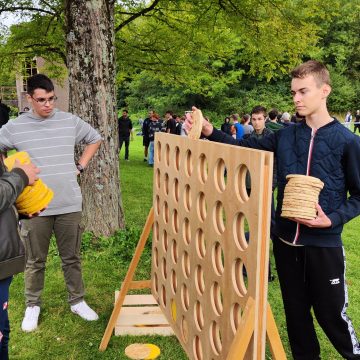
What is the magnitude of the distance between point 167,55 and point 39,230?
8.38 m

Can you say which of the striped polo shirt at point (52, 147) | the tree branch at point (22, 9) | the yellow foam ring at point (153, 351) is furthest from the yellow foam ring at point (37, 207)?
the tree branch at point (22, 9)

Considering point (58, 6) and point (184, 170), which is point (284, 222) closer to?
point (184, 170)

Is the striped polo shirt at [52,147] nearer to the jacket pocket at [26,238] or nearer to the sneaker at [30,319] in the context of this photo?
the jacket pocket at [26,238]

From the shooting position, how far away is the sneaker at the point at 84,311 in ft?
12.6

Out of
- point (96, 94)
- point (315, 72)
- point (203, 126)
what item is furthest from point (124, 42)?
point (315, 72)

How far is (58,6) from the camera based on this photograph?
9781 millimetres

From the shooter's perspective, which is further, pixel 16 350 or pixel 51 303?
pixel 51 303

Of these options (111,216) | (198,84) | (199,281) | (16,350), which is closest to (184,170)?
(199,281)

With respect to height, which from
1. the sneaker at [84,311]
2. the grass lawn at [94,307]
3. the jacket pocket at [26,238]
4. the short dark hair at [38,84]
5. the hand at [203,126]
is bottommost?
the grass lawn at [94,307]

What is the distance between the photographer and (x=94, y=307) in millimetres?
4090

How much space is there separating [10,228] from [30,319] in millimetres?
1790

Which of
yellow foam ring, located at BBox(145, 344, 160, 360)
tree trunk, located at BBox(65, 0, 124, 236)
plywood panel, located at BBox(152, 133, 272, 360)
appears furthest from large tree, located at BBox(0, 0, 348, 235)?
plywood panel, located at BBox(152, 133, 272, 360)

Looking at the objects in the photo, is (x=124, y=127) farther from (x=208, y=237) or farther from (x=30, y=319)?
(x=208, y=237)

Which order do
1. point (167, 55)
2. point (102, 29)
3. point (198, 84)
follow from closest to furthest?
point (102, 29) → point (167, 55) → point (198, 84)
